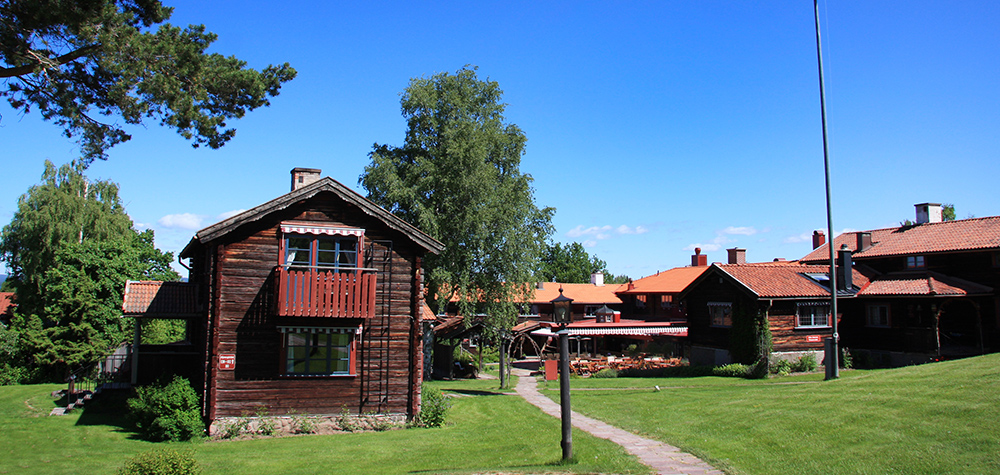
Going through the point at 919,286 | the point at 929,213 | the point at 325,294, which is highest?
the point at 929,213

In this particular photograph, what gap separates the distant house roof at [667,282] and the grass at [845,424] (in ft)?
99.0

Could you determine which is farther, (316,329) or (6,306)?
(6,306)

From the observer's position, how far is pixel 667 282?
56.2m

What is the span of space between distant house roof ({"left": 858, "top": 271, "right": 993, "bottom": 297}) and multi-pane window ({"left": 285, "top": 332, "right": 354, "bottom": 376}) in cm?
2776

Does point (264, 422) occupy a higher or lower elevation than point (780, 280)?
lower

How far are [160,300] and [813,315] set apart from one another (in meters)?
31.4

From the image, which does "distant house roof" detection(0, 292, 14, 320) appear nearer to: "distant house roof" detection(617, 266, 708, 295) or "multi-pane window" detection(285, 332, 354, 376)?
"multi-pane window" detection(285, 332, 354, 376)

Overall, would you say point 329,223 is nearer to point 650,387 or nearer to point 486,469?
point 486,469

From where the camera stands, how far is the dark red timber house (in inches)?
746

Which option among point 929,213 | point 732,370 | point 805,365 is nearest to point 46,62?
point 732,370

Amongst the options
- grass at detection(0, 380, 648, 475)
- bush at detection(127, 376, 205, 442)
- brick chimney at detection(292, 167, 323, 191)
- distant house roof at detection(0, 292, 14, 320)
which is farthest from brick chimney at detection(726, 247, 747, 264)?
distant house roof at detection(0, 292, 14, 320)

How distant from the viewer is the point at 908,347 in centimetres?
3231

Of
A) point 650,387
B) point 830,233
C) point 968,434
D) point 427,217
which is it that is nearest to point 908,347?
point 830,233

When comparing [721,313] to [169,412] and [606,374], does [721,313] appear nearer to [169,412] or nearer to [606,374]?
[606,374]
